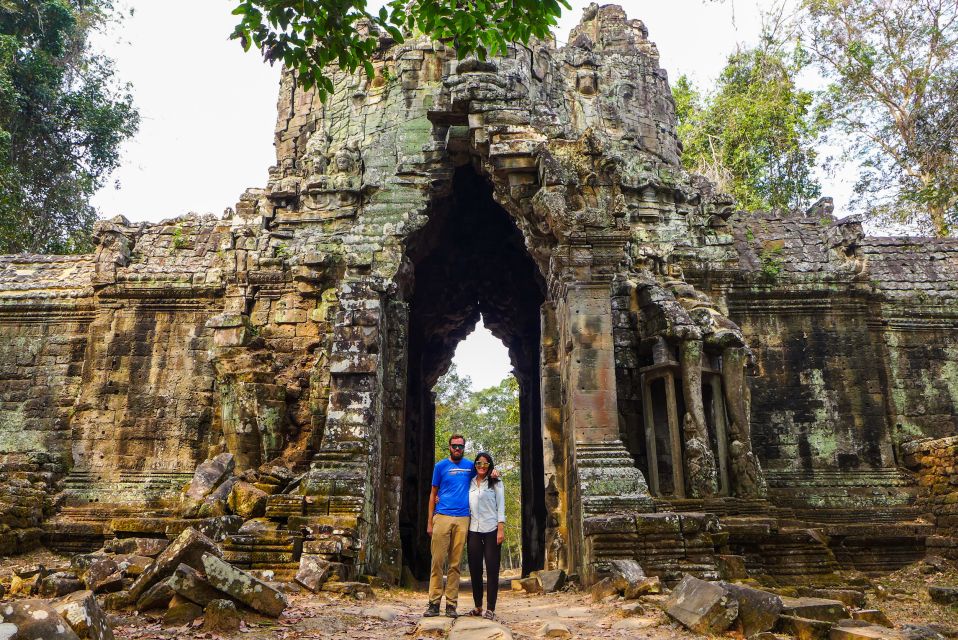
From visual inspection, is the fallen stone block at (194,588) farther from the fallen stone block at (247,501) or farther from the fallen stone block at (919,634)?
the fallen stone block at (919,634)

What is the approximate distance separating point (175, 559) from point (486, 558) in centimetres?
249

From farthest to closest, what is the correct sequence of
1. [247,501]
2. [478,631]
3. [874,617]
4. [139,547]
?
[247,501] < [139,547] < [874,617] < [478,631]

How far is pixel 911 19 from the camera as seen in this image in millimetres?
21297

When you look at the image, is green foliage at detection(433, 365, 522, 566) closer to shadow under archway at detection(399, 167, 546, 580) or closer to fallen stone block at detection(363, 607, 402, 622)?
shadow under archway at detection(399, 167, 546, 580)

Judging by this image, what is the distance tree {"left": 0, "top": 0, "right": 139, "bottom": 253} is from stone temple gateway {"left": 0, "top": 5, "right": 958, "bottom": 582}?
8460 millimetres

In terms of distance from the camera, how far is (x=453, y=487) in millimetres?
6328

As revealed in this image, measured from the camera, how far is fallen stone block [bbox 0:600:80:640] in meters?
3.52

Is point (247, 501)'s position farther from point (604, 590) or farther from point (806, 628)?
point (806, 628)

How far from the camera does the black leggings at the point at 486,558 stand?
20.5 feet

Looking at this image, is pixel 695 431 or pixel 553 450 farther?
pixel 553 450

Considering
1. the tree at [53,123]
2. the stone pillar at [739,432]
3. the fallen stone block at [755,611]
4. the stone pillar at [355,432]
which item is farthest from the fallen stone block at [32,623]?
the tree at [53,123]

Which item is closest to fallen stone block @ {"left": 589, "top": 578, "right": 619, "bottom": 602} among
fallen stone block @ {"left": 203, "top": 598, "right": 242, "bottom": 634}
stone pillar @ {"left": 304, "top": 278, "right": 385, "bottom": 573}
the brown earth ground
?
the brown earth ground

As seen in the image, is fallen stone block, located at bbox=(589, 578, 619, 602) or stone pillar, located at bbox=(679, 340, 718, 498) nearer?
fallen stone block, located at bbox=(589, 578, 619, 602)

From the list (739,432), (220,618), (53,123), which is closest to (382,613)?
(220,618)
